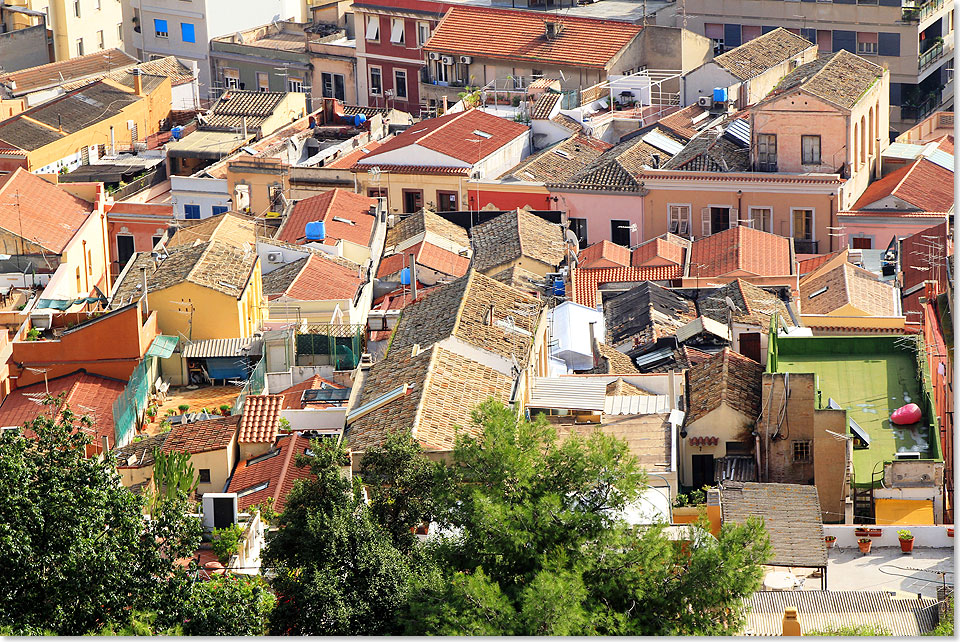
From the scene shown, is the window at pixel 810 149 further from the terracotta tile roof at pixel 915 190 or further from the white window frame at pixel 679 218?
the white window frame at pixel 679 218

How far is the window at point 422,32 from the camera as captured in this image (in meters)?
82.0

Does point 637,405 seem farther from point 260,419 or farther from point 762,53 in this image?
point 762,53

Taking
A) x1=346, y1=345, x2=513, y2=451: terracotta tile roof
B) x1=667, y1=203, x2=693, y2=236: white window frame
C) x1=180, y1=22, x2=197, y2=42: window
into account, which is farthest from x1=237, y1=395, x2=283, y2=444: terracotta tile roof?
x1=180, y1=22, x2=197, y2=42: window

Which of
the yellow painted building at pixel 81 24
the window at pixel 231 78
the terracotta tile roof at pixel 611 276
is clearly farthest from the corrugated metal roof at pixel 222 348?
the yellow painted building at pixel 81 24

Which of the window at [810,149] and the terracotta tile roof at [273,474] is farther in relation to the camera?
the window at [810,149]

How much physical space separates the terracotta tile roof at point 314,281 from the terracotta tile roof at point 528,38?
25.4 metres

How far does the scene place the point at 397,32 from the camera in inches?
3246

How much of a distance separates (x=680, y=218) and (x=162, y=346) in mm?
20534

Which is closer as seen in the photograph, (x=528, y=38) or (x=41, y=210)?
(x=41, y=210)

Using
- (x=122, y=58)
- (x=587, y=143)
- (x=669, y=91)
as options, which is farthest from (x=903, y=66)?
(x=122, y=58)

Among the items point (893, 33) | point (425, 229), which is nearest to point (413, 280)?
point (425, 229)

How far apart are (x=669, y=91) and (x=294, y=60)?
70.2 feet

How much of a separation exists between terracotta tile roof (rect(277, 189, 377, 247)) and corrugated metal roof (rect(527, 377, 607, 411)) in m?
16.6

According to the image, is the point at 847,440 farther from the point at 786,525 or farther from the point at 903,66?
the point at 903,66
